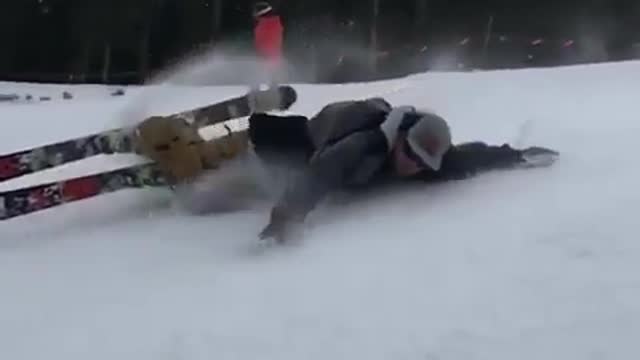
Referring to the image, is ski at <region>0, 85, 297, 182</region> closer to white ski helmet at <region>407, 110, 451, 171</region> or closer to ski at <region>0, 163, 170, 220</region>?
ski at <region>0, 163, 170, 220</region>

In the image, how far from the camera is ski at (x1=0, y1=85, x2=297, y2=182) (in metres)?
5.09

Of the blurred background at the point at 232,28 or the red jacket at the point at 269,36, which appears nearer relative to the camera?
the red jacket at the point at 269,36

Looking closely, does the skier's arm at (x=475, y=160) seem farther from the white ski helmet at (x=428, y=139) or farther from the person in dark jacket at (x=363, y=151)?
the white ski helmet at (x=428, y=139)

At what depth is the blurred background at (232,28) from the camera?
27.7 m

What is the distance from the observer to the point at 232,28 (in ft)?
94.4

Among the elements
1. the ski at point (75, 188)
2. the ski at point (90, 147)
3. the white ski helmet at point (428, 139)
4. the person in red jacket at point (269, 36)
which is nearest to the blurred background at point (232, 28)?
the person in red jacket at point (269, 36)

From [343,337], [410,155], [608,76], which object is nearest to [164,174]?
[410,155]

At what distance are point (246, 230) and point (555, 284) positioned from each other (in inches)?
53.8

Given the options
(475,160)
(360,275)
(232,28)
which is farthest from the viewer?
(232,28)

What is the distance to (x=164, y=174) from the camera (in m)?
5.15

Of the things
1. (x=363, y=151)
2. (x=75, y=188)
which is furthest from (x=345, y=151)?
(x=75, y=188)

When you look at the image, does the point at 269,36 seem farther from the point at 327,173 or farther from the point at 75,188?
the point at 327,173

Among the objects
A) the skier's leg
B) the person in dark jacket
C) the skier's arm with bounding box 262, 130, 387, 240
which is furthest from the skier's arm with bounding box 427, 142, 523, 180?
the skier's leg

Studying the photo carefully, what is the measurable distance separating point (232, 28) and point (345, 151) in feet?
80.5
